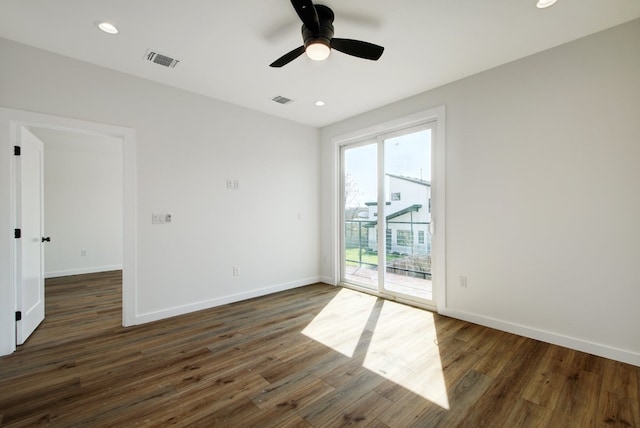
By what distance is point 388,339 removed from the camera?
2.81 m

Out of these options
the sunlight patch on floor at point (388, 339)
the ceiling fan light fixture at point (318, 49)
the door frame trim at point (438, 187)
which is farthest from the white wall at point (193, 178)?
the ceiling fan light fixture at point (318, 49)

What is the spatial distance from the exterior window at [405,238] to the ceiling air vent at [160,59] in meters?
3.44

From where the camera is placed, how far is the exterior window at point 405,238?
3.90 meters

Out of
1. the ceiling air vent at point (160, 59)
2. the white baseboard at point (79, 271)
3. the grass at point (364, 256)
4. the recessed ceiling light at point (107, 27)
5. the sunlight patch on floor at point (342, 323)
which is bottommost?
the sunlight patch on floor at point (342, 323)

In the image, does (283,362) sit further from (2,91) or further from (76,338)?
(2,91)

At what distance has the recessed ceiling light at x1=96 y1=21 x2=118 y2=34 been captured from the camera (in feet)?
7.66

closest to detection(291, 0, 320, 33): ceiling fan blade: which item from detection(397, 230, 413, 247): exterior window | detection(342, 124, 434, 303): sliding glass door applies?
detection(342, 124, 434, 303): sliding glass door

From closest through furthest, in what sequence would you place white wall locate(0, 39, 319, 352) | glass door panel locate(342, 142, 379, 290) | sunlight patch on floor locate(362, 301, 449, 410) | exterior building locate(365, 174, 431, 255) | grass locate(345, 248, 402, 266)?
sunlight patch on floor locate(362, 301, 449, 410) < white wall locate(0, 39, 319, 352) < exterior building locate(365, 174, 431, 255) < grass locate(345, 248, 402, 266) < glass door panel locate(342, 142, 379, 290)

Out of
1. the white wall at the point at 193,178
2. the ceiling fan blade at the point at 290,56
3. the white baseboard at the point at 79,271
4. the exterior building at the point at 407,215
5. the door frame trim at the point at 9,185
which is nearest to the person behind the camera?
the ceiling fan blade at the point at 290,56

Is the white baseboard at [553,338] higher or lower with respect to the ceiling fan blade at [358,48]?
lower

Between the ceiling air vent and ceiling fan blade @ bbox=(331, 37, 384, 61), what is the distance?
5.83 ft

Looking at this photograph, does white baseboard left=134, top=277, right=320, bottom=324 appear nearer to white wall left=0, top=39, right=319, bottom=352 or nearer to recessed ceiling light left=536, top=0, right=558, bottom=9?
white wall left=0, top=39, right=319, bottom=352

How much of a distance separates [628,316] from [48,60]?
5.80 metres

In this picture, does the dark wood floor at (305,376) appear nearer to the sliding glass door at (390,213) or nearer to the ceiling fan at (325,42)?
the sliding glass door at (390,213)
